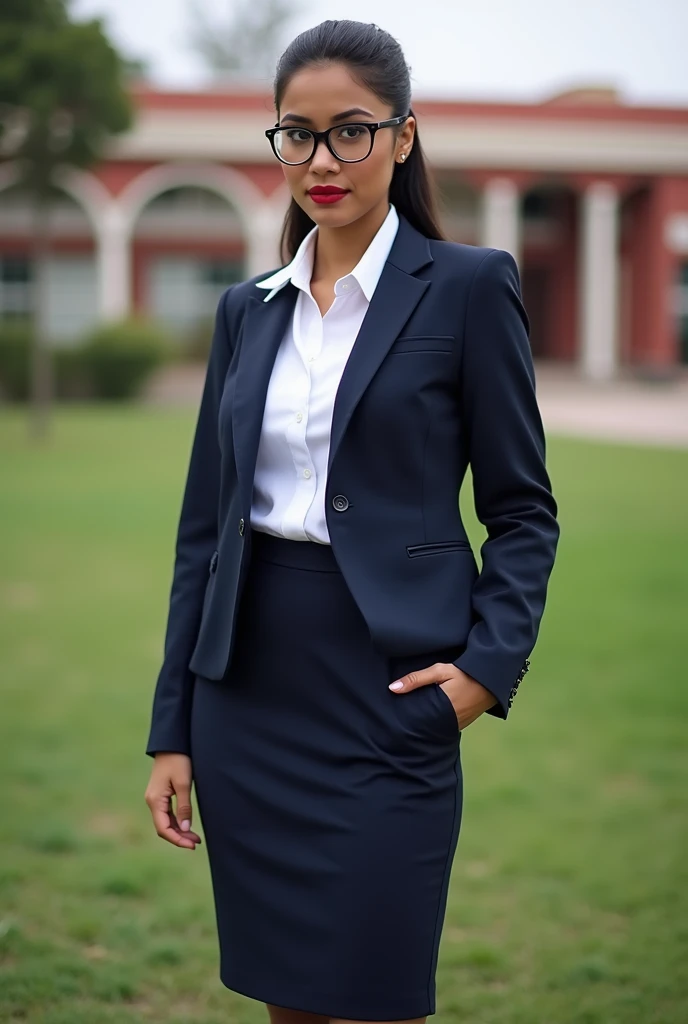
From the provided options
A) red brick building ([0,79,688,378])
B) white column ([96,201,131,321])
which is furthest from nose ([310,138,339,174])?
white column ([96,201,131,321])

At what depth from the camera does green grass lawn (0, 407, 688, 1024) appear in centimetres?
314

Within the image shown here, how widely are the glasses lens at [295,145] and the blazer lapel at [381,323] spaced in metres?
0.20

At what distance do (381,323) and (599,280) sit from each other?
28.5 meters

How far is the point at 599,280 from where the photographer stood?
29.3 m

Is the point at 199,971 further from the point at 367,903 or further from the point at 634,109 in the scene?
the point at 634,109

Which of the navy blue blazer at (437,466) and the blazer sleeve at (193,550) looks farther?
the blazer sleeve at (193,550)

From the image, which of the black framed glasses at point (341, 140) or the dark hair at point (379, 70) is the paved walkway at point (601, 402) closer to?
the dark hair at point (379, 70)

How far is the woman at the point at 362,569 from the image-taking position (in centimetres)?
183

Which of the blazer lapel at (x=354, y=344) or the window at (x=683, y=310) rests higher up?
the blazer lapel at (x=354, y=344)

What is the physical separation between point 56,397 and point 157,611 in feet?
56.7

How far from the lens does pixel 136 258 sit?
30344 millimetres

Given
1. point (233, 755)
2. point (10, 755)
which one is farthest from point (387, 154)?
point (10, 755)

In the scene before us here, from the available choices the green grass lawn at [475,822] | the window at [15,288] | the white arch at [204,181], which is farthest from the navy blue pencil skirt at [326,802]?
the window at [15,288]

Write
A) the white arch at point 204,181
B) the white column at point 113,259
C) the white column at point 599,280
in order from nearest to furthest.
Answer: the white column at point 113,259
the white arch at point 204,181
the white column at point 599,280
